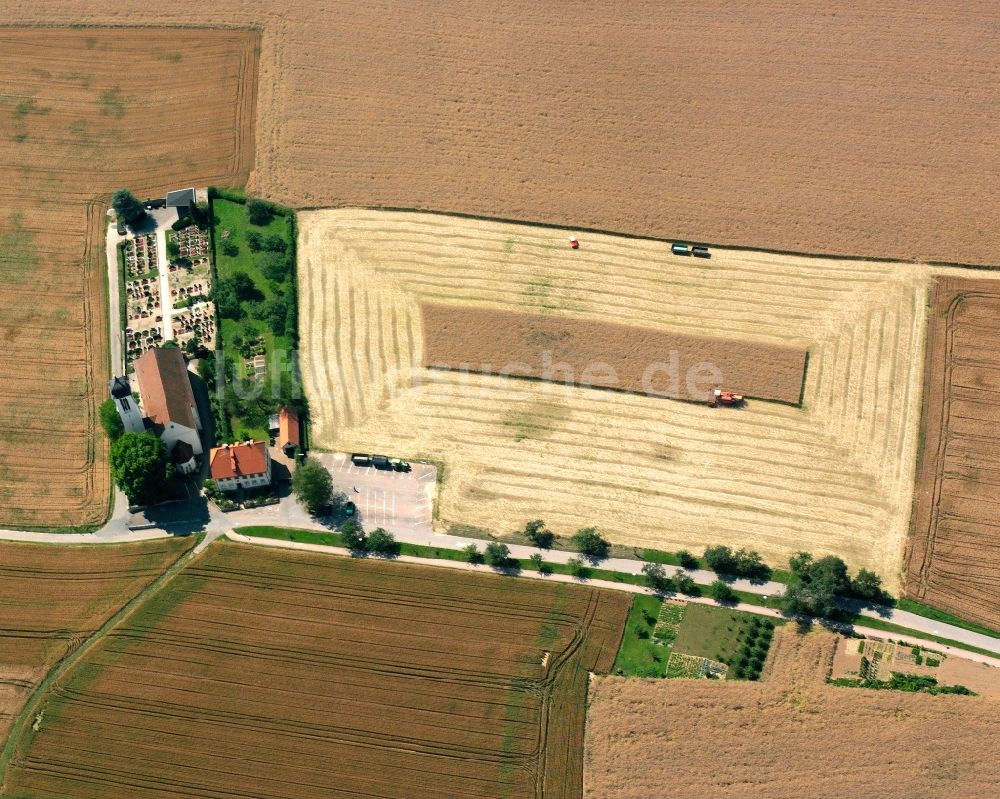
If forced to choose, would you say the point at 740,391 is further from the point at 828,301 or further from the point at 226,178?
the point at 226,178

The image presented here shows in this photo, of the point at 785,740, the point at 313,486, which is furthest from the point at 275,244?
the point at 785,740

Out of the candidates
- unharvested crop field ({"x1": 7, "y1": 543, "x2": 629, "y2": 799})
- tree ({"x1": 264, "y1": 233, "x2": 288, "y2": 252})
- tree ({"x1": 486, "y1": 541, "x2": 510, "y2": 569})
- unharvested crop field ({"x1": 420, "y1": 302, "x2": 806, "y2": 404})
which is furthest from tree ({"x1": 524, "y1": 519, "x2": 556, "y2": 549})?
tree ({"x1": 264, "y1": 233, "x2": 288, "y2": 252})

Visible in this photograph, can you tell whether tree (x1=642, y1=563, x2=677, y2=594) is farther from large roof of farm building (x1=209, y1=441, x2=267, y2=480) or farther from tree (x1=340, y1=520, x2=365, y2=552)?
large roof of farm building (x1=209, y1=441, x2=267, y2=480)

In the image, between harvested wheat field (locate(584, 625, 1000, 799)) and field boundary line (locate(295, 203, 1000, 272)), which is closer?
harvested wheat field (locate(584, 625, 1000, 799))

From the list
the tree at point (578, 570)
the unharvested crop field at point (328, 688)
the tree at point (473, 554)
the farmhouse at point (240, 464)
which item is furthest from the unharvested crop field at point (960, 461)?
the farmhouse at point (240, 464)

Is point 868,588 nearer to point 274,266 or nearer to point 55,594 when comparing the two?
point 274,266
